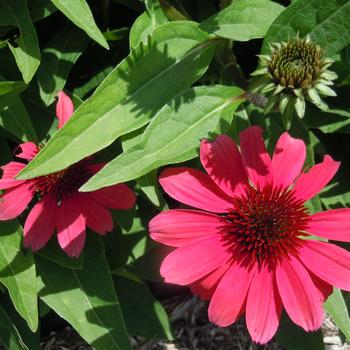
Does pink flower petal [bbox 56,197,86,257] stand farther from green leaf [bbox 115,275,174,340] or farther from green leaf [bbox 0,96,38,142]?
green leaf [bbox 115,275,174,340]

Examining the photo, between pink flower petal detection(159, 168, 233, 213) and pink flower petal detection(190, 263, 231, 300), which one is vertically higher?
pink flower petal detection(159, 168, 233, 213)

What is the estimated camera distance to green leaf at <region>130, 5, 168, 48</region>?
47.5 inches

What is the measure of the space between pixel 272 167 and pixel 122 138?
0.27 metres

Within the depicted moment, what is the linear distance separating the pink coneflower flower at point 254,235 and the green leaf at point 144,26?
0.25m

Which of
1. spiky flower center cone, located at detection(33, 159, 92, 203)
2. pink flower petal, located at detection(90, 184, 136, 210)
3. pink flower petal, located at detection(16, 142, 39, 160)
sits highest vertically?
pink flower petal, located at detection(16, 142, 39, 160)

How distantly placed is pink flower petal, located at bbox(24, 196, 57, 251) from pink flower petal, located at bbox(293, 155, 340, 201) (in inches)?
17.1

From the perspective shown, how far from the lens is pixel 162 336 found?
1.55 meters

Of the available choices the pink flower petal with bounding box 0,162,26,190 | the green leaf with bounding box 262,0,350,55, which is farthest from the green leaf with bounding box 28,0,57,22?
the green leaf with bounding box 262,0,350,55

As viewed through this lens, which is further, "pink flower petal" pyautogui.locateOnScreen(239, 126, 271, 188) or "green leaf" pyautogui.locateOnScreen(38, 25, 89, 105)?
"green leaf" pyautogui.locateOnScreen(38, 25, 89, 105)

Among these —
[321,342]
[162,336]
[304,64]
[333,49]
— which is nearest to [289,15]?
[333,49]

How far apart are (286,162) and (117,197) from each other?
306mm

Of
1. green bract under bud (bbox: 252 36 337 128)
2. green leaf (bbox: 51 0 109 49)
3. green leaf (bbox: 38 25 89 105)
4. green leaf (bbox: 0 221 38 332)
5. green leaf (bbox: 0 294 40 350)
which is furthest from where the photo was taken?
green leaf (bbox: 0 294 40 350)

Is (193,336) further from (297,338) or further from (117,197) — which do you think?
(117,197)

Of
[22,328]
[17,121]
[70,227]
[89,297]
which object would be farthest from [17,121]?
[22,328]
